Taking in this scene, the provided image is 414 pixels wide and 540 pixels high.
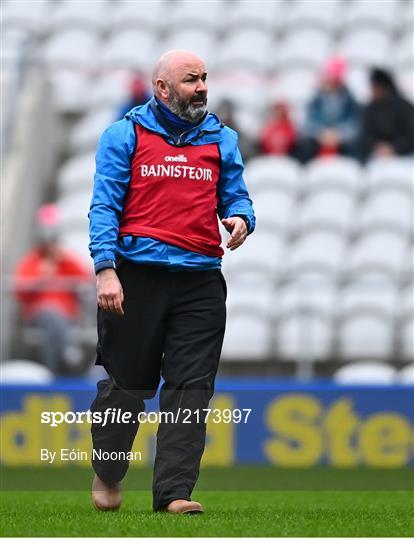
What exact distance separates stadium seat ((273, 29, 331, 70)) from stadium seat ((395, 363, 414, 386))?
→ 5.64m

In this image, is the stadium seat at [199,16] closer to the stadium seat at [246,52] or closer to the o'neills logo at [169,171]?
the stadium seat at [246,52]

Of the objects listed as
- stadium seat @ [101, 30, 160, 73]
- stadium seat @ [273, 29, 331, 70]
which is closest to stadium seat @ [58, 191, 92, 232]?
stadium seat @ [101, 30, 160, 73]

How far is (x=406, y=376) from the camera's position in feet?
41.6

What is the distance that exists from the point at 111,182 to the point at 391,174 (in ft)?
27.4

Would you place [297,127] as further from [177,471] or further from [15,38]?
[177,471]

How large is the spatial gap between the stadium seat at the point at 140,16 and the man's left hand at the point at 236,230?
12130mm

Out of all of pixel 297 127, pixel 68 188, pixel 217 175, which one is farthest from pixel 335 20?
pixel 217 175

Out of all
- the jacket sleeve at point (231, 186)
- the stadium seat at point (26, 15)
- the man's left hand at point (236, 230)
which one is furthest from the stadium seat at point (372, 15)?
the man's left hand at point (236, 230)

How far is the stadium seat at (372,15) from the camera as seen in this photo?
18.0 metres

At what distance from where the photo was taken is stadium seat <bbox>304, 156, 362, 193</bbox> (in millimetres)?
A: 14797

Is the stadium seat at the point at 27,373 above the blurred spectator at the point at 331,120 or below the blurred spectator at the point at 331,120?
below

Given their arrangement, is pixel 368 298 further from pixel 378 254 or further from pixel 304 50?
pixel 304 50

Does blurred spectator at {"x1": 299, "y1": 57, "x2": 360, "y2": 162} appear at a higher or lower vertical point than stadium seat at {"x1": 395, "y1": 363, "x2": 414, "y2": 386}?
higher

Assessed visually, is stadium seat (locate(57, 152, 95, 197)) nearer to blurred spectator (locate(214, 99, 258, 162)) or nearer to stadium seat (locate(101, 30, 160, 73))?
blurred spectator (locate(214, 99, 258, 162))
